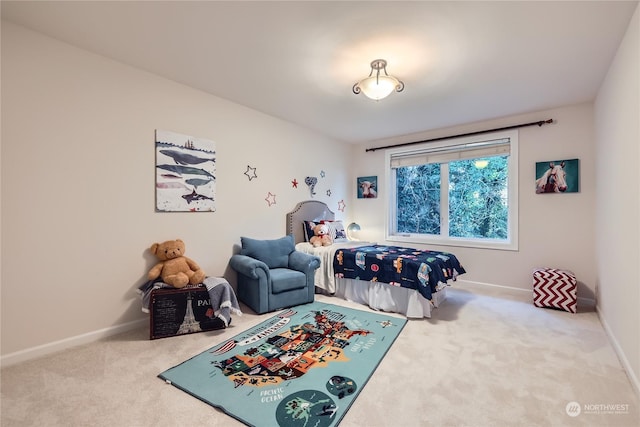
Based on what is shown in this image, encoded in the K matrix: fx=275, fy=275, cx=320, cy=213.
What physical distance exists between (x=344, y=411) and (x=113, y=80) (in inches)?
126

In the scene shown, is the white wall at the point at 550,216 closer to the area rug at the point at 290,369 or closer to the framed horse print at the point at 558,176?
the framed horse print at the point at 558,176

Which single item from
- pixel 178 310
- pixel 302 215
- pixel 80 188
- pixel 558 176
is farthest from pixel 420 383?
pixel 558 176

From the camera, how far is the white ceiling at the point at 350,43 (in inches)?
73.0

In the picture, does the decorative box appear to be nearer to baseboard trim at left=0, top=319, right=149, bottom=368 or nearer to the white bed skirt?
baseboard trim at left=0, top=319, right=149, bottom=368

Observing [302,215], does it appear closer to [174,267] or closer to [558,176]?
[174,267]

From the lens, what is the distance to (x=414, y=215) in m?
4.92

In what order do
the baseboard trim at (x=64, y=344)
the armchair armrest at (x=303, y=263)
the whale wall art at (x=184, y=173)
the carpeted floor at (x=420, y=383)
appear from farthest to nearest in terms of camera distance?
the armchair armrest at (x=303, y=263) < the whale wall art at (x=184, y=173) < the baseboard trim at (x=64, y=344) < the carpeted floor at (x=420, y=383)

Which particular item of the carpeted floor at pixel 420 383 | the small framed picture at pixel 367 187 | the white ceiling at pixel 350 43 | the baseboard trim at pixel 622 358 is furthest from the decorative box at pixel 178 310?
the small framed picture at pixel 367 187

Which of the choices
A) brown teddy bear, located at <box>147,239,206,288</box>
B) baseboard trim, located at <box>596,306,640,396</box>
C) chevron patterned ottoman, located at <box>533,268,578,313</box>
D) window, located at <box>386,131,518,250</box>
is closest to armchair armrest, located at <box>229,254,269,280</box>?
Answer: brown teddy bear, located at <box>147,239,206,288</box>

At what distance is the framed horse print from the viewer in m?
3.43

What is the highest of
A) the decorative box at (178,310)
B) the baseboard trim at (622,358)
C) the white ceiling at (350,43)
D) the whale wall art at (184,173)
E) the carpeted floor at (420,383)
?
the white ceiling at (350,43)

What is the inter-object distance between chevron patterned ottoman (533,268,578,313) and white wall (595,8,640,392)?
250 mm

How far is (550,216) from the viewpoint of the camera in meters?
3.62

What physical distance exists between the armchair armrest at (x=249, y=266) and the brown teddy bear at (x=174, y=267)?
441 mm
